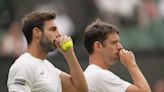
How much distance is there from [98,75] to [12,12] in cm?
1001

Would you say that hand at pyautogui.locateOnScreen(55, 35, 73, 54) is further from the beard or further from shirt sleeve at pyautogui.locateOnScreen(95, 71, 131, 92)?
shirt sleeve at pyautogui.locateOnScreen(95, 71, 131, 92)

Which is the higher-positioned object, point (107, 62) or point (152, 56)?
point (107, 62)

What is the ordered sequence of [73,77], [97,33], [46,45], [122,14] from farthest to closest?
[122,14] < [97,33] < [73,77] < [46,45]

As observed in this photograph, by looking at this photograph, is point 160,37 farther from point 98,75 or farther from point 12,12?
point 98,75

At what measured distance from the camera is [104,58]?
10031mm

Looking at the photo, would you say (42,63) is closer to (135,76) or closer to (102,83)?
(102,83)

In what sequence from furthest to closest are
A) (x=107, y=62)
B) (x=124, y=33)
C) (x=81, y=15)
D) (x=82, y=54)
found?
(x=81, y=15)
(x=124, y=33)
(x=82, y=54)
(x=107, y=62)

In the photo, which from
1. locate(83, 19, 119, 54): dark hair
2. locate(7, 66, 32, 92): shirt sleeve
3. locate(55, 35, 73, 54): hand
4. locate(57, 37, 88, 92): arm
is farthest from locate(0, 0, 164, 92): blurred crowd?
locate(7, 66, 32, 92): shirt sleeve

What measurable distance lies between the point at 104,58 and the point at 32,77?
3.63 feet

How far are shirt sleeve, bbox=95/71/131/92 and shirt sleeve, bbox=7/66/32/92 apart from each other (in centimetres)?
102

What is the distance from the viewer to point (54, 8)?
1948 centimetres

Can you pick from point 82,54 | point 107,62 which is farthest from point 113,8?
point 107,62

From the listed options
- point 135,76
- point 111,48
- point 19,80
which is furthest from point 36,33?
point 135,76

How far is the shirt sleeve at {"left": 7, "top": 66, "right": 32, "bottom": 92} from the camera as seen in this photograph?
359 inches
